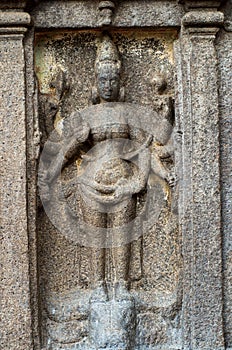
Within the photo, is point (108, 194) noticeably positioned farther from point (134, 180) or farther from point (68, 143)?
point (68, 143)

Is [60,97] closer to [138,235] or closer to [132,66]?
[132,66]

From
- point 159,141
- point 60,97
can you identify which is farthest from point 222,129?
point 60,97

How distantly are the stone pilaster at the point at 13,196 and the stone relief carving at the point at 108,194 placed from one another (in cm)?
22

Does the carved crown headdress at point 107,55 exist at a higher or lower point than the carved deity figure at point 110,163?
higher

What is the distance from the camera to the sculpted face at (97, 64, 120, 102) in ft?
17.6

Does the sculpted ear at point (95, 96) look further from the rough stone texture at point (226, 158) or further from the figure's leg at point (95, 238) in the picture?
the rough stone texture at point (226, 158)

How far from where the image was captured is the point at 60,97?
548 centimetres

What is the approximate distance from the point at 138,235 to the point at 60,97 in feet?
3.67

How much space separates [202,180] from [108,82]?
0.93 m

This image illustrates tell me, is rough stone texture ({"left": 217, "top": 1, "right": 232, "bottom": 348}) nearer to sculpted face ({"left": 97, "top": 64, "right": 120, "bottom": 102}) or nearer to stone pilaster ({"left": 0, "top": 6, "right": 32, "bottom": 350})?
sculpted face ({"left": 97, "top": 64, "right": 120, "bottom": 102})

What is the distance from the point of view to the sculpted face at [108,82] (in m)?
5.36

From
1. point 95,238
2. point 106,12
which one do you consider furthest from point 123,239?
point 106,12

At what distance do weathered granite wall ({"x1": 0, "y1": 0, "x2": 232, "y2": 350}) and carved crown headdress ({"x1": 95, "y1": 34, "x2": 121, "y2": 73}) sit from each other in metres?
0.02

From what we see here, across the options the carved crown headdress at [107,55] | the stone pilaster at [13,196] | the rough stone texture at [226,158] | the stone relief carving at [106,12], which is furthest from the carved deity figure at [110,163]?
the rough stone texture at [226,158]
